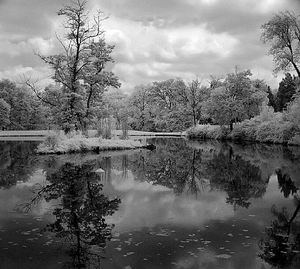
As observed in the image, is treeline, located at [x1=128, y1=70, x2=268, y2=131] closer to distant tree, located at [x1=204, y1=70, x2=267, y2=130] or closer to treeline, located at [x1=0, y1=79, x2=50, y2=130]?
distant tree, located at [x1=204, y1=70, x2=267, y2=130]

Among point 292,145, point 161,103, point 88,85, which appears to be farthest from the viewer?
point 161,103

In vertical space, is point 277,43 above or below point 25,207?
above

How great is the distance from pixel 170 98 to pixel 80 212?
7820cm

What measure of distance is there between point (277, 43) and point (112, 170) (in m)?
23.3

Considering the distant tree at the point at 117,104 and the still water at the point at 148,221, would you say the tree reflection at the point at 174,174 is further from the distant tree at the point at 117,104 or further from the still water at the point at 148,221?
the distant tree at the point at 117,104

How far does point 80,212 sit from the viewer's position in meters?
8.77

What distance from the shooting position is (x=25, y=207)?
9.52 meters

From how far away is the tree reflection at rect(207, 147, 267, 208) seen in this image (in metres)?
11.2

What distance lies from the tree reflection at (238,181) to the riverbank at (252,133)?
16273 mm

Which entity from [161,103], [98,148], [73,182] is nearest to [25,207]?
[73,182]

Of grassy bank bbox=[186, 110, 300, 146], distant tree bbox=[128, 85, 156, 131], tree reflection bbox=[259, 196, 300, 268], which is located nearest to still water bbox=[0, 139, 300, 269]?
tree reflection bbox=[259, 196, 300, 268]

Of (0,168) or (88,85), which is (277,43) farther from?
(0,168)

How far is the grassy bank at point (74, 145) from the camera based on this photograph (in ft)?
82.5

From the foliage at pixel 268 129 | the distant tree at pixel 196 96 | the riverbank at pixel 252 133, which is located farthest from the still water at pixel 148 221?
the distant tree at pixel 196 96
